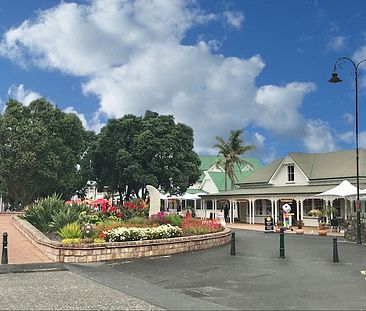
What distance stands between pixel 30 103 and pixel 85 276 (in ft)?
138

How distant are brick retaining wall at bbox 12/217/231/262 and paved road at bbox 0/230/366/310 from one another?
631mm

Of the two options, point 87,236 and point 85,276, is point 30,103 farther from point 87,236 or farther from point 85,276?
point 85,276

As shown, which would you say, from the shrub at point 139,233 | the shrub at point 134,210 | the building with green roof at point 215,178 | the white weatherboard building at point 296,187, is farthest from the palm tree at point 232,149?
the shrub at point 139,233

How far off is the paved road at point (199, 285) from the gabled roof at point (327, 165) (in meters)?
24.9

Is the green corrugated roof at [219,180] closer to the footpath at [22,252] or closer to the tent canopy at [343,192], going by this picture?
the tent canopy at [343,192]

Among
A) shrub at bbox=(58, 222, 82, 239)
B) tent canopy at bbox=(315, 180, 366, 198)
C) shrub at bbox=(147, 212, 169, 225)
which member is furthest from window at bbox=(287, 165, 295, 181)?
shrub at bbox=(58, 222, 82, 239)

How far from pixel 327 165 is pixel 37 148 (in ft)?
88.3

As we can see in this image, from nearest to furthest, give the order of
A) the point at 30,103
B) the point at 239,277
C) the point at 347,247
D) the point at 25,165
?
1. the point at 239,277
2. the point at 347,247
3. the point at 25,165
4. the point at 30,103

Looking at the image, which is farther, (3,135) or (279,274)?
(3,135)

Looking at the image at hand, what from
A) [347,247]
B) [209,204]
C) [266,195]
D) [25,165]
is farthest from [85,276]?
[209,204]

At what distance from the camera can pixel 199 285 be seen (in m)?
11.3

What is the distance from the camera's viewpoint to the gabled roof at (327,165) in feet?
132

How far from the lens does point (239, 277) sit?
12422mm

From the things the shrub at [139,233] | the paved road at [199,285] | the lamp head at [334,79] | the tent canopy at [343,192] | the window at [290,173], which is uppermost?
the lamp head at [334,79]
